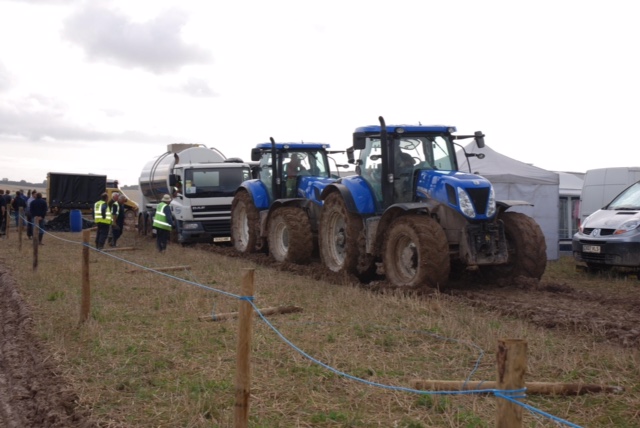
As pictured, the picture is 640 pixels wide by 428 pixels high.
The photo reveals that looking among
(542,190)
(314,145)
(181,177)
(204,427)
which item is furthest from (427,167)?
(181,177)

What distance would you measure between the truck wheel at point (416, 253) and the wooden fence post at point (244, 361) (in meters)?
5.40

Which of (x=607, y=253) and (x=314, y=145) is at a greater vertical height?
(x=314, y=145)

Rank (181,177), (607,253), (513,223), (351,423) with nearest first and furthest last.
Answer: (351,423)
(513,223)
(607,253)
(181,177)

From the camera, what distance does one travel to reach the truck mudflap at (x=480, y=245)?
10242mm

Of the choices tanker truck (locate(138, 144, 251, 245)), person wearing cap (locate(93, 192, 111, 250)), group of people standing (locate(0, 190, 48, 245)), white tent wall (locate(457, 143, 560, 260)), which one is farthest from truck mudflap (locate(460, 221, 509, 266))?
group of people standing (locate(0, 190, 48, 245))

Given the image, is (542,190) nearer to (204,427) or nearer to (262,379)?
(262,379)

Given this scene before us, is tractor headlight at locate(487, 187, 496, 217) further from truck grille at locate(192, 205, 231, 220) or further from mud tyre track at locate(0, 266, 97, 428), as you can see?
truck grille at locate(192, 205, 231, 220)

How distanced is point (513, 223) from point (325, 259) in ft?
11.0

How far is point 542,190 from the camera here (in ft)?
54.0

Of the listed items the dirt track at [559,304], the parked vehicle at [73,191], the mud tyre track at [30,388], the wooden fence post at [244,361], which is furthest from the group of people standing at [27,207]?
the wooden fence post at [244,361]

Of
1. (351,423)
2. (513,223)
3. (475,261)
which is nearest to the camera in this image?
(351,423)

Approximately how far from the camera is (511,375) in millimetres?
2900

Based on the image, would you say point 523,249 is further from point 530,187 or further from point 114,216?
point 114,216

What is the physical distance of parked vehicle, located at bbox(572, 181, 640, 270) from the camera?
1216 centimetres
